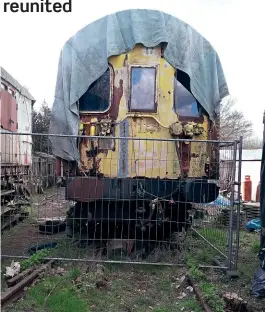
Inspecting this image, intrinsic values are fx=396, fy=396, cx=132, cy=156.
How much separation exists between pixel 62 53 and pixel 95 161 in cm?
189

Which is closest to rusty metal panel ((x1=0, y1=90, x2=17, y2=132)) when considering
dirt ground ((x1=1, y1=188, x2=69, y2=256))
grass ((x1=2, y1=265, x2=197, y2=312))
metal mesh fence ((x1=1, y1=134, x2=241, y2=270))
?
dirt ground ((x1=1, y1=188, x2=69, y2=256))

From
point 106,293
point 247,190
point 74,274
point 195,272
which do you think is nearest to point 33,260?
point 74,274

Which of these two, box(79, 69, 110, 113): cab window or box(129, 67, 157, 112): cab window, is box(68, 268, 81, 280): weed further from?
box(129, 67, 157, 112): cab window

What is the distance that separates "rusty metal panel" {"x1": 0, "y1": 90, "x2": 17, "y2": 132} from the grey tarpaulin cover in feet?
12.6

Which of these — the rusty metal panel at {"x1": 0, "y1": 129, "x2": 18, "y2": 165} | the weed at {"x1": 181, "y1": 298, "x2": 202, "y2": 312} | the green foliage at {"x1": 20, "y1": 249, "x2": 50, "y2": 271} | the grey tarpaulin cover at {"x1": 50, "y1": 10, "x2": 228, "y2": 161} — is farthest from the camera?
the rusty metal panel at {"x1": 0, "y1": 129, "x2": 18, "y2": 165}

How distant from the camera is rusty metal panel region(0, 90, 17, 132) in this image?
32.7 feet

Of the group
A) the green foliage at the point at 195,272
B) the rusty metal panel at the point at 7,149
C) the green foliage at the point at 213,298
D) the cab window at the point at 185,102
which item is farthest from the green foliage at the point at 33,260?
the rusty metal panel at the point at 7,149

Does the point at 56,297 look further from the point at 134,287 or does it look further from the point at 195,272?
the point at 195,272

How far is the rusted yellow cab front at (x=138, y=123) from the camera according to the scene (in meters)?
6.45

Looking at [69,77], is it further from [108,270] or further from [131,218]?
[108,270]

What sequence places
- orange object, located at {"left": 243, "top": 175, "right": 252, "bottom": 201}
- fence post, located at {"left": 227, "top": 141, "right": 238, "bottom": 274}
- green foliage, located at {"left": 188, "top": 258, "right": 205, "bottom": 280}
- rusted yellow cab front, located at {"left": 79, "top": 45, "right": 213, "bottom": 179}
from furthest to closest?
orange object, located at {"left": 243, "top": 175, "right": 252, "bottom": 201}, rusted yellow cab front, located at {"left": 79, "top": 45, "right": 213, "bottom": 179}, fence post, located at {"left": 227, "top": 141, "right": 238, "bottom": 274}, green foliage, located at {"left": 188, "top": 258, "right": 205, "bottom": 280}

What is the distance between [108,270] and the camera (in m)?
5.68

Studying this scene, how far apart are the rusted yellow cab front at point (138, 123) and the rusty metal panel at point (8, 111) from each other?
4.13m

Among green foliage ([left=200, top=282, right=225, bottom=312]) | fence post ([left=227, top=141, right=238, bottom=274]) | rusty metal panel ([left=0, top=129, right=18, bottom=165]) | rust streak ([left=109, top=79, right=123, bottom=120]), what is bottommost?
green foliage ([left=200, top=282, right=225, bottom=312])
